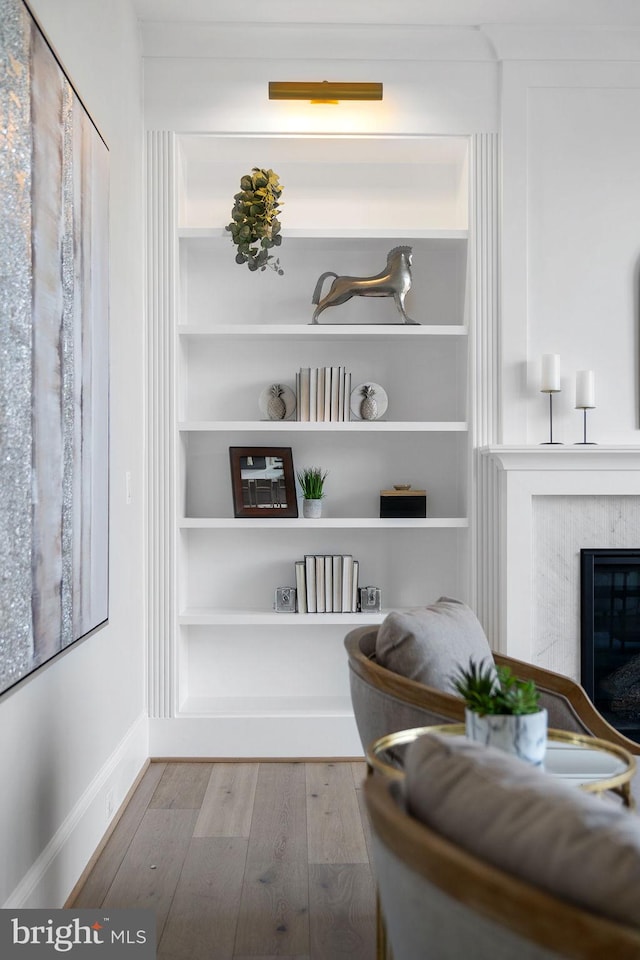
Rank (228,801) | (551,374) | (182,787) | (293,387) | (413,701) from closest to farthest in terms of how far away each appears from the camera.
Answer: (413,701)
(228,801)
(182,787)
(551,374)
(293,387)

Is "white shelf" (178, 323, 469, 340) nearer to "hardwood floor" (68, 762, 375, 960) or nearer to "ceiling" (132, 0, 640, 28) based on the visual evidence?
"ceiling" (132, 0, 640, 28)

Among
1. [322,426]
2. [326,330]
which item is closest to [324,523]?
[322,426]

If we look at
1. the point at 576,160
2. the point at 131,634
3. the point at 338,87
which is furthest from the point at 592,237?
the point at 131,634

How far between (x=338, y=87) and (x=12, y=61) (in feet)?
6.50

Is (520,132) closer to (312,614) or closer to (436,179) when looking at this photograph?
(436,179)

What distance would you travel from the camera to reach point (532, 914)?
2.76ft

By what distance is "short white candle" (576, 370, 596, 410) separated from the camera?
352 centimetres

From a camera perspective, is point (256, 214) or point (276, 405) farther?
point (276, 405)

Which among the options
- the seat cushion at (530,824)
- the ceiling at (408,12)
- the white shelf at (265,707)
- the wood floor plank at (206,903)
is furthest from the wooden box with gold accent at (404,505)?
the seat cushion at (530,824)

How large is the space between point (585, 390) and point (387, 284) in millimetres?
935

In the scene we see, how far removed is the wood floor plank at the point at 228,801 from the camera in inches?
110

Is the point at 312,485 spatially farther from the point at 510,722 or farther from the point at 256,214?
the point at 510,722

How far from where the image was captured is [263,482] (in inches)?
147

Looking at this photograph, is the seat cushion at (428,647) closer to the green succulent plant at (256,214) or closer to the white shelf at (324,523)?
the white shelf at (324,523)
